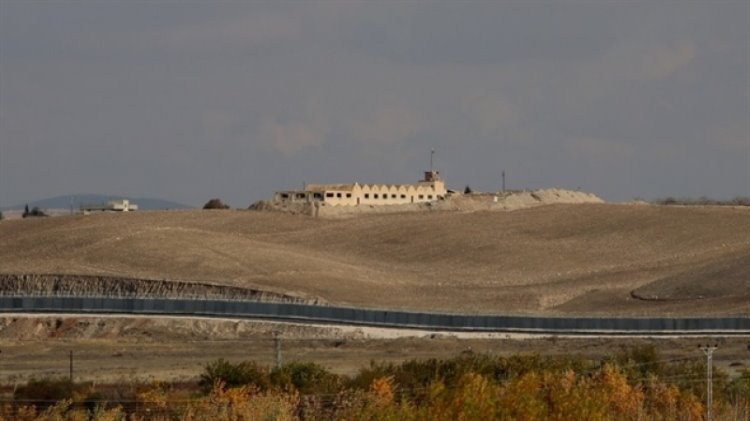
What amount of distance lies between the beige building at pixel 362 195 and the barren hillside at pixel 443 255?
594 centimetres

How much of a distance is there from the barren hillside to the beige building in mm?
5940

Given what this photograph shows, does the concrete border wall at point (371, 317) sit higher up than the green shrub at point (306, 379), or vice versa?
the concrete border wall at point (371, 317)

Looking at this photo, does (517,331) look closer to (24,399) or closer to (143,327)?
(143,327)

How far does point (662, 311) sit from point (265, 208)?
55509 mm

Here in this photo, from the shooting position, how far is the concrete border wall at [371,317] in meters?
58.2

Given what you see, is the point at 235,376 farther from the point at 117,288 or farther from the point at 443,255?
the point at 443,255

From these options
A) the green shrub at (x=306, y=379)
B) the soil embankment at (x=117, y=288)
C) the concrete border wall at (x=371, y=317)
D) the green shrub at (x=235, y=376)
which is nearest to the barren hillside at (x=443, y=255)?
the soil embankment at (x=117, y=288)

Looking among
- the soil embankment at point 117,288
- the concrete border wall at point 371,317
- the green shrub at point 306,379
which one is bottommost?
the green shrub at point 306,379

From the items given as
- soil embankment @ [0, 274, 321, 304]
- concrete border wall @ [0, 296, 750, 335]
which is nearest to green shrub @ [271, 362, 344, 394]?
concrete border wall @ [0, 296, 750, 335]

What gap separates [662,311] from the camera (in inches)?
2766

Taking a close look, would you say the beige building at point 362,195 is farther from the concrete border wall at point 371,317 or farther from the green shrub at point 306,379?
the green shrub at point 306,379

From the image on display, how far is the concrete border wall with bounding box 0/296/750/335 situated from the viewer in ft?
191

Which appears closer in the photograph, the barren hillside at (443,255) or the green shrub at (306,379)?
the green shrub at (306,379)

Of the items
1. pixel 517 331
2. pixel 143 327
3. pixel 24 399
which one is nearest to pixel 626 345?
pixel 517 331
